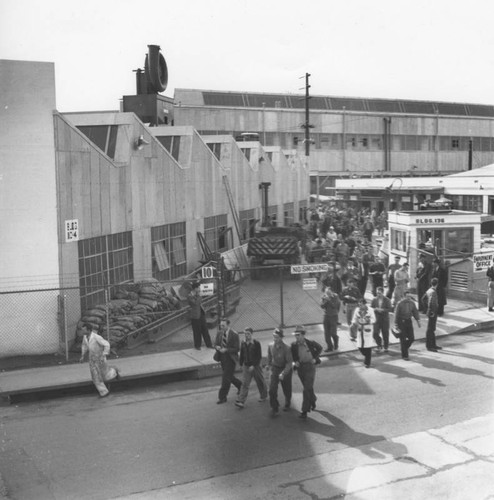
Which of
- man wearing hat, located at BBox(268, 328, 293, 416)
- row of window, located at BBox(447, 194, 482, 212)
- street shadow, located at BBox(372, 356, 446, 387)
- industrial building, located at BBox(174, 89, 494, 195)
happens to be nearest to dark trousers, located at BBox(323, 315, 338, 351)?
street shadow, located at BBox(372, 356, 446, 387)

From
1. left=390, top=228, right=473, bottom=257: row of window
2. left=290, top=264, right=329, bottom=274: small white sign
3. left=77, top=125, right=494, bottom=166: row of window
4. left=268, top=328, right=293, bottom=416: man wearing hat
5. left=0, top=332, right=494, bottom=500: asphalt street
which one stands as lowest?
left=0, top=332, right=494, bottom=500: asphalt street

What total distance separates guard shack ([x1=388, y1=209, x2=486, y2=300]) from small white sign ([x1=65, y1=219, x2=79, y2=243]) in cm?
1080

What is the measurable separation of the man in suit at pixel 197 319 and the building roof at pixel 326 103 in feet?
158

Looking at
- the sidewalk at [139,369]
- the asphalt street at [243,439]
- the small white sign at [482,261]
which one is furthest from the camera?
the small white sign at [482,261]

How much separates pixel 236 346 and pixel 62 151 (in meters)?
6.52

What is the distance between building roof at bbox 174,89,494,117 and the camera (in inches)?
2514

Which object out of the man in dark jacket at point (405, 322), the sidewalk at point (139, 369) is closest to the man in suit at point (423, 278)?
the sidewalk at point (139, 369)

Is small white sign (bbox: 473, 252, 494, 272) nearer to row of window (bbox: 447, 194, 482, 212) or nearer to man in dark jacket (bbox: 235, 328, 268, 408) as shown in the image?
man in dark jacket (bbox: 235, 328, 268, 408)

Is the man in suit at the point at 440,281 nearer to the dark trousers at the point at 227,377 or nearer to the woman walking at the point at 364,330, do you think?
the woman walking at the point at 364,330

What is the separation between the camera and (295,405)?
11875 millimetres

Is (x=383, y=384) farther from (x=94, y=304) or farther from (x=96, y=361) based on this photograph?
(x=94, y=304)

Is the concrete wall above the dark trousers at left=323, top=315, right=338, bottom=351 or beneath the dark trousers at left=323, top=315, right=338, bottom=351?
above

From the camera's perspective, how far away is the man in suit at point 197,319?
15.6 meters

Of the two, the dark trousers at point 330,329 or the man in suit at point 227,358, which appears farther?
the dark trousers at point 330,329
